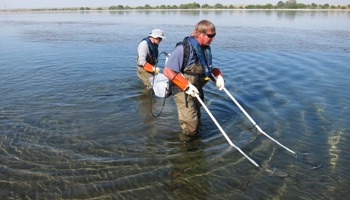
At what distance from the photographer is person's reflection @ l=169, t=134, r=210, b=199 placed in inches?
199

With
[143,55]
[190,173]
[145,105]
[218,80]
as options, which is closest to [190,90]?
[218,80]

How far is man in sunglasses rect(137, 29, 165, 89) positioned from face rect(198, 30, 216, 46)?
3355 mm

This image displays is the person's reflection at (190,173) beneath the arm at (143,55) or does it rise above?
beneath

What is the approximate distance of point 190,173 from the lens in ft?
18.4

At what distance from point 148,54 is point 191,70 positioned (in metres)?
4.05

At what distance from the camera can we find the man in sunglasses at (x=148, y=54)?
930 cm

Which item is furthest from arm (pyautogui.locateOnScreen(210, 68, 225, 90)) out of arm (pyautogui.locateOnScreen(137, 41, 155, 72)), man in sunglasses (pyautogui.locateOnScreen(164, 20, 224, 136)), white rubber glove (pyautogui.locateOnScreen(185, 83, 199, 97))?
arm (pyautogui.locateOnScreen(137, 41, 155, 72))

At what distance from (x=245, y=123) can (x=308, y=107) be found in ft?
8.57

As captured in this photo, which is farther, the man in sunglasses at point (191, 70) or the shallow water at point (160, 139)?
the man in sunglasses at point (191, 70)

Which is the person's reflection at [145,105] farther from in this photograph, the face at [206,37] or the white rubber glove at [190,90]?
the face at [206,37]

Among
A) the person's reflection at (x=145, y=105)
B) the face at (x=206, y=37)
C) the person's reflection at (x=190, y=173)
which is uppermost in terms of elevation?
the face at (x=206, y=37)

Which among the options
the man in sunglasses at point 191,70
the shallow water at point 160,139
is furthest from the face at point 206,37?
the shallow water at point 160,139

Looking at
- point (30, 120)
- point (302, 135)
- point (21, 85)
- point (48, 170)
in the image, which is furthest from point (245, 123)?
point (21, 85)

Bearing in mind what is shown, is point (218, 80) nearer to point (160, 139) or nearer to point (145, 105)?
point (160, 139)
